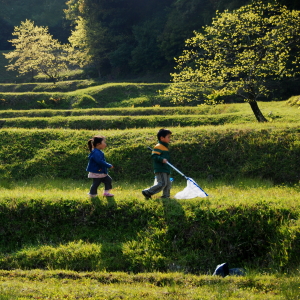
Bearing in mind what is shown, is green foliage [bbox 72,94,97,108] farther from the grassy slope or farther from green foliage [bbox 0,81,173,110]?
the grassy slope

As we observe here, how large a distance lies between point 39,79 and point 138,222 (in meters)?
44.4

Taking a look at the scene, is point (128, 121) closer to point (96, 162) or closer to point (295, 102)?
point (96, 162)

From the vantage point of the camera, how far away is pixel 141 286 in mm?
6586

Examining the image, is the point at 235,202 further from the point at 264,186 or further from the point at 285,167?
the point at 285,167

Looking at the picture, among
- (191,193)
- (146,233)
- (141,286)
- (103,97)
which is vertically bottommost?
(141,286)

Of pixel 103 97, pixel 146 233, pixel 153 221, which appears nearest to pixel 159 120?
pixel 153 221

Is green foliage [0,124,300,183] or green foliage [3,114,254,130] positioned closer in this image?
green foliage [0,124,300,183]

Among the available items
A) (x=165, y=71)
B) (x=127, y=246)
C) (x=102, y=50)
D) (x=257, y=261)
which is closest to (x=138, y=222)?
(x=127, y=246)

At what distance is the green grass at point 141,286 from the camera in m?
6.04

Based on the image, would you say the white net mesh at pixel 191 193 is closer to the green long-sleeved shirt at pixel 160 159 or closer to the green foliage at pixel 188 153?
the green long-sleeved shirt at pixel 160 159

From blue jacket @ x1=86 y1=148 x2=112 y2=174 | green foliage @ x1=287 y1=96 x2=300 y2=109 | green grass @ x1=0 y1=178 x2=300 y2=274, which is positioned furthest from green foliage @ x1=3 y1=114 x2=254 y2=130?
green grass @ x1=0 y1=178 x2=300 y2=274

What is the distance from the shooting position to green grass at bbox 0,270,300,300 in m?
6.04

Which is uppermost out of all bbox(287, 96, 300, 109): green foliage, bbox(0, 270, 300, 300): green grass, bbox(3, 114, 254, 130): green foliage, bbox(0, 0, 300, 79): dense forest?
bbox(0, 0, 300, 79): dense forest

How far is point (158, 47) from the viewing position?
148 ft
